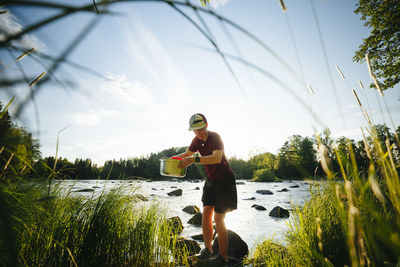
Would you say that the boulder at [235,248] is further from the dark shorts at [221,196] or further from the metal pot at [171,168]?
the metal pot at [171,168]

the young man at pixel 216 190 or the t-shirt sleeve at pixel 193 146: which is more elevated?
the t-shirt sleeve at pixel 193 146

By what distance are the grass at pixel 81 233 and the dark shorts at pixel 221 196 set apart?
0.91 m

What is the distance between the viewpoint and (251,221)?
747cm

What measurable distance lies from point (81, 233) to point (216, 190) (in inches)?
80.5

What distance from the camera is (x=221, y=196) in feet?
10.8

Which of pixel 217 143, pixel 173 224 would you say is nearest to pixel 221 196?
pixel 217 143

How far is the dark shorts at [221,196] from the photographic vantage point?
10.7 feet

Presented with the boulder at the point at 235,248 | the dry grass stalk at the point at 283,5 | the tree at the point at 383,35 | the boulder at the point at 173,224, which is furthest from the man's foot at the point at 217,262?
the tree at the point at 383,35

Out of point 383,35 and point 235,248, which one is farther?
point 383,35

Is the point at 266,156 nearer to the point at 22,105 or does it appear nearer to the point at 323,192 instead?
the point at 323,192

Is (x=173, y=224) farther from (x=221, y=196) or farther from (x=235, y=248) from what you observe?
(x=221, y=196)

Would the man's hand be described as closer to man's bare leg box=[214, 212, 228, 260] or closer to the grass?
the grass

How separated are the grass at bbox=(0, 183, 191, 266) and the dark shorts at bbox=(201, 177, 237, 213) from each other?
0.91m

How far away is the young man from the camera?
319 centimetres
